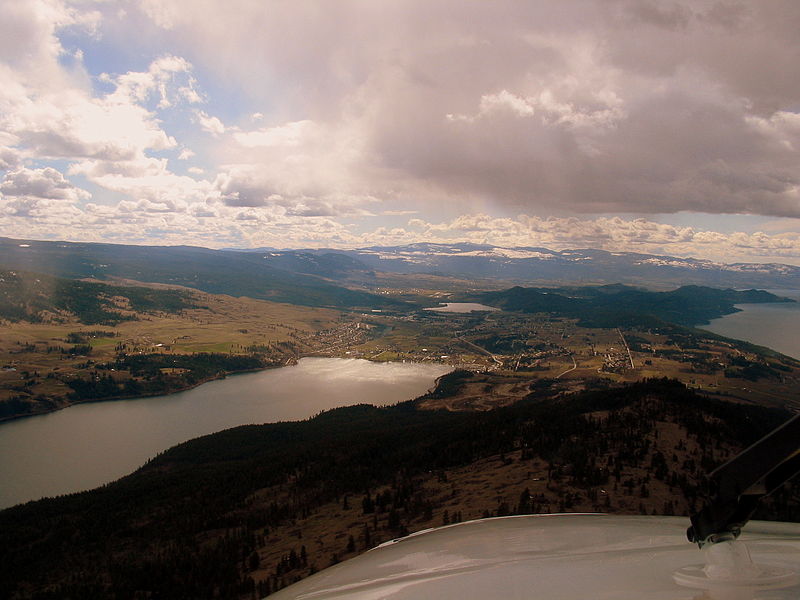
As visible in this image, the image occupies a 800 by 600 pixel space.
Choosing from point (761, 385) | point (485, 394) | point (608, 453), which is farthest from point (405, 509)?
point (761, 385)

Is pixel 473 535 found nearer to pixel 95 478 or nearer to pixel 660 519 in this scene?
pixel 660 519

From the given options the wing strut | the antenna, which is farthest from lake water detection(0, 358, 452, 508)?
the wing strut

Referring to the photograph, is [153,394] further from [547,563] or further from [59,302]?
[59,302]

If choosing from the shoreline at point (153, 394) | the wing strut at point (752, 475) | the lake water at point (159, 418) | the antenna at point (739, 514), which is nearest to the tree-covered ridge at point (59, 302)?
the shoreline at point (153, 394)

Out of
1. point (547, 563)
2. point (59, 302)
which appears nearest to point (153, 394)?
point (547, 563)

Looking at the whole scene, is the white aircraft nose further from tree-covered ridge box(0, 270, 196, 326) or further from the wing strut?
tree-covered ridge box(0, 270, 196, 326)

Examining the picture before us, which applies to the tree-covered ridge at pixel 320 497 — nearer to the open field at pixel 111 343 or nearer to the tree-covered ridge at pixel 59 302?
the open field at pixel 111 343
